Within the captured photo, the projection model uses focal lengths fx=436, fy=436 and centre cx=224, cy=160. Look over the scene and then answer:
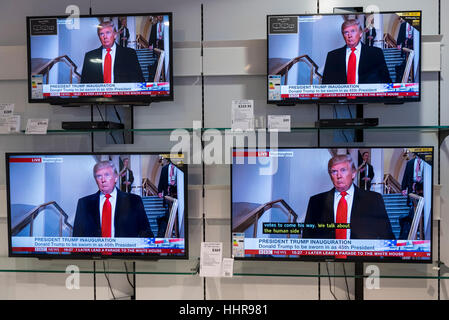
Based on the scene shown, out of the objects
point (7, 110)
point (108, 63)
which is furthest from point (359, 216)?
point (7, 110)

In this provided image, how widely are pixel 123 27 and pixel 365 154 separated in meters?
1.44

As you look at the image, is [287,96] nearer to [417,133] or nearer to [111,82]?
[417,133]

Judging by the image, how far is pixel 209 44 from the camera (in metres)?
2.48

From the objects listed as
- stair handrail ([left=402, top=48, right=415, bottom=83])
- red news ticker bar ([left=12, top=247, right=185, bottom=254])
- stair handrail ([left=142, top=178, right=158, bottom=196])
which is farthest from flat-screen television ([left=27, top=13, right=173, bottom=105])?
stair handrail ([left=402, top=48, right=415, bottom=83])

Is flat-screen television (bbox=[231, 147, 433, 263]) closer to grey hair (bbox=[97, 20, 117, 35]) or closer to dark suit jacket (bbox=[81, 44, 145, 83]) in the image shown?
dark suit jacket (bbox=[81, 44, 145, 83])

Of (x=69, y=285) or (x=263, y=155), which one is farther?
(x=69, y=285)

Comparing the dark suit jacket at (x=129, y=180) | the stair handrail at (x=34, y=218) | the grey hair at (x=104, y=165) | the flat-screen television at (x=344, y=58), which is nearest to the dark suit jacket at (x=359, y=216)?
the flat-screen television at (x=344, y=58)

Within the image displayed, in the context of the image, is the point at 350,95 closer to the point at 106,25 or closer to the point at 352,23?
the point at 352,23

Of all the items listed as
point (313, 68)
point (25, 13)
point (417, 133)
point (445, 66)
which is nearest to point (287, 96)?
point (313, 68)

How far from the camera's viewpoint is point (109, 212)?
2334 mm

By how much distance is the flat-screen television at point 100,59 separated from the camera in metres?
2.32

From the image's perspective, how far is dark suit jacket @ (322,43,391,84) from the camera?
225cm

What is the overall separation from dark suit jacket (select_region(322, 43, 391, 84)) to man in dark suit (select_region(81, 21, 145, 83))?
101 centimetres

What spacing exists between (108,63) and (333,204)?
141 cm
